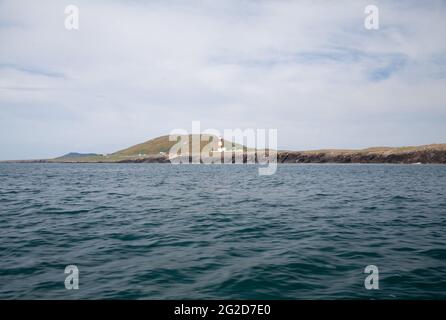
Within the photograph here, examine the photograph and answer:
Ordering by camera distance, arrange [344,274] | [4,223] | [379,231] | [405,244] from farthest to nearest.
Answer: [4,223]
[379,231]
[405,244]
[344,274]

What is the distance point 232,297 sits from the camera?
9.50 metres

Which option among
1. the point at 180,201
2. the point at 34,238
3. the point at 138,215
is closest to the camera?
the point at 34,238

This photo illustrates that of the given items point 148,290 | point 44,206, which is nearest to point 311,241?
point 148,290

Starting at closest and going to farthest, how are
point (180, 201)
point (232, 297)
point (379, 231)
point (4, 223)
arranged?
point (232, 297), point (379, 231), point (4, 223), point (180, 201)

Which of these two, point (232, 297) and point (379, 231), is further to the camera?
point (379, 231)

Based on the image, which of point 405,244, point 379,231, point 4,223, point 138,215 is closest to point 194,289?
point 405,244

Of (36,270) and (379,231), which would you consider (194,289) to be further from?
(379,231)

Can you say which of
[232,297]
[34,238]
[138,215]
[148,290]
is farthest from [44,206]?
[232,297]

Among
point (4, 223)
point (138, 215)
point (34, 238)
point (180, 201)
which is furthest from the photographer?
point (180, 201)

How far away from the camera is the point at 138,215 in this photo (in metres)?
23.5

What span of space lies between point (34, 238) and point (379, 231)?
733 inches

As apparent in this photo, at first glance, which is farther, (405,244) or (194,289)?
(405,244)

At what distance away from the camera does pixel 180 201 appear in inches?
1244

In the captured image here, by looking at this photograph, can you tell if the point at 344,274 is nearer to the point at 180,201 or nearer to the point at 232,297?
the point at 232,297
